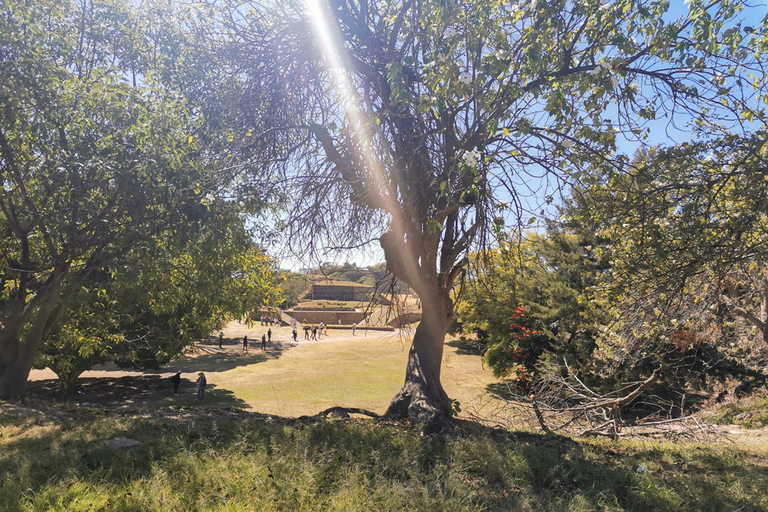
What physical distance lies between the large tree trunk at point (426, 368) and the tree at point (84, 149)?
3666 millimetres

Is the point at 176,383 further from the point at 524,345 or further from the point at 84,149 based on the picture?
the point at 524,345

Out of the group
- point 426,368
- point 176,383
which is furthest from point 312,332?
point 426,368

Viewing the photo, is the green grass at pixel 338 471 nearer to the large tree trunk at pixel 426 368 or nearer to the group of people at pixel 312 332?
the large tree trunk at pixel 426 368

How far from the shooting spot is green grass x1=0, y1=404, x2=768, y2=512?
3238 mm

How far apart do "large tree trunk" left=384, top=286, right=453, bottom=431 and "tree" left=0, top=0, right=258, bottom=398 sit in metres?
3.67

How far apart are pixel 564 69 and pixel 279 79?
412cm

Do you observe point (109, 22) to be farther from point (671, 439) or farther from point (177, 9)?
point (671, 439)

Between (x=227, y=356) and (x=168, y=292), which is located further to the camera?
(x=227, y=356)

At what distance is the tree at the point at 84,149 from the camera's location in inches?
237

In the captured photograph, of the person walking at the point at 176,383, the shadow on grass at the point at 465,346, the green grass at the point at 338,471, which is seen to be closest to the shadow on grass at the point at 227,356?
the person walking at the point at 176,383

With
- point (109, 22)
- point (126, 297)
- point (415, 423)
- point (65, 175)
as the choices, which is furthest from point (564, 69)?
point (126, 297)

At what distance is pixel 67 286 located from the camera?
7.14 m

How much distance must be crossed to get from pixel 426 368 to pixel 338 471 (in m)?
2.91

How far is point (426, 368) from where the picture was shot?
653 centimetres
